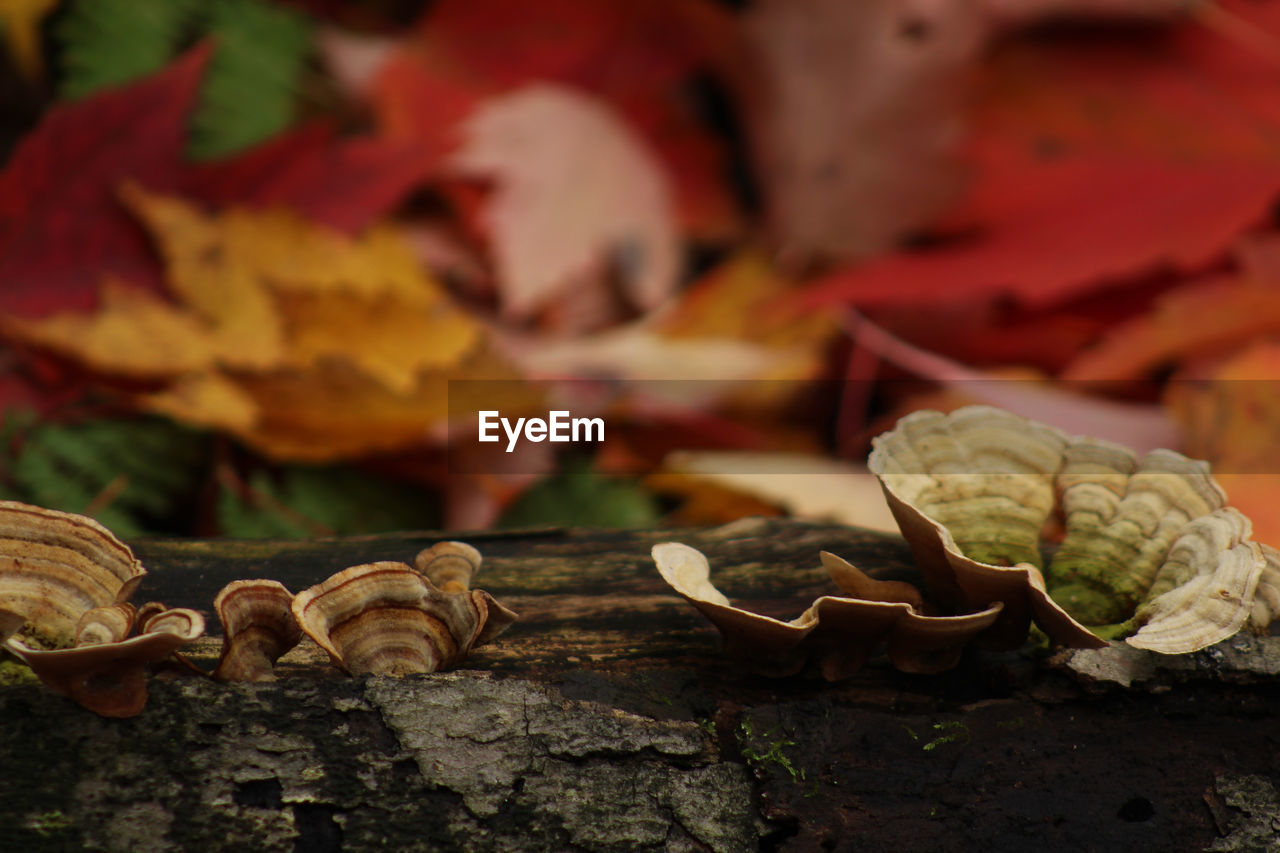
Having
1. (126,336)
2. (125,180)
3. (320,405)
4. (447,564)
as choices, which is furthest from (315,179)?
(447,564)

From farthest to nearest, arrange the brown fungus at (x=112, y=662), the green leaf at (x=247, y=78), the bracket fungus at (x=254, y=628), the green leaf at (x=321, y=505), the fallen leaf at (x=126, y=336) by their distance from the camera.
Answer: the green leaf at (x=247, y=78) → the green leaf at (x=321, y=505) → the fallen leaf at (x=126, y=336) → the bracket fungus at (x=254, y=628) → the brown fungus at (x=112, y=662)

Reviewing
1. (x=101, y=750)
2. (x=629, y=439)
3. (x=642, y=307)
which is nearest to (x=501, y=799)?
(x=101, y=750)

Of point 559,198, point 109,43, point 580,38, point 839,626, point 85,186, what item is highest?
point 580,38

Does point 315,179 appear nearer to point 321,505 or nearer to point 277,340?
point 277,340

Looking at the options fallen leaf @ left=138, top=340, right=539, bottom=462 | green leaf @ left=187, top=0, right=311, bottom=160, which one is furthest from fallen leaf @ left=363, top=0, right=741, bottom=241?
fallen leaf @ left=138, top=340, right=539, bottom=462

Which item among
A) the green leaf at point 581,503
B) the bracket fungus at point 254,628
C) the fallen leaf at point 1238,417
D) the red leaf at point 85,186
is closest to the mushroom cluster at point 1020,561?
the bracket fungus at point 254,628

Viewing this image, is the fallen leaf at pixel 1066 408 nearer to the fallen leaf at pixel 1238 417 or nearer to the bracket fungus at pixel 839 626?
the fallen leaf at pixel 1238 417

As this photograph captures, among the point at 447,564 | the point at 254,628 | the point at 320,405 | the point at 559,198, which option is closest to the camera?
the point at 254,628

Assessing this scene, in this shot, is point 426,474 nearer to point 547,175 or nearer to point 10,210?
point 547,175
